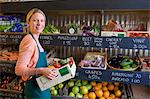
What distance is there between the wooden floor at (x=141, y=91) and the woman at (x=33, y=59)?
138 cm

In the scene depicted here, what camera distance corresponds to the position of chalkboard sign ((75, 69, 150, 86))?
6.42 ft

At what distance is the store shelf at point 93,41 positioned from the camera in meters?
1.96

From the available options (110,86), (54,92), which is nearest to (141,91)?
(110,86)

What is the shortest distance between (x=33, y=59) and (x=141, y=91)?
1593 mm

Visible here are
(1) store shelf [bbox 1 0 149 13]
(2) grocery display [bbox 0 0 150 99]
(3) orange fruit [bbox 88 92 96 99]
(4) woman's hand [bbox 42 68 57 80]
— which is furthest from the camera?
(3) orange fruit [bbox 88 92 96 99]

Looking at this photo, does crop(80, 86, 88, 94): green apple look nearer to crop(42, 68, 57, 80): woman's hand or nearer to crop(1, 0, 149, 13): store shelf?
crop(1, 0, 149, 13): store shelf

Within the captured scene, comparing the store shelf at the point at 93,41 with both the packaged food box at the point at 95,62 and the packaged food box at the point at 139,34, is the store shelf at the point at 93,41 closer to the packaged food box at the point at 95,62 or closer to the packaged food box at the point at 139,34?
the packaged food box at the point at 139,34

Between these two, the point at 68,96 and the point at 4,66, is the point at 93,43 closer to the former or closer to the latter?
the point at 68,96

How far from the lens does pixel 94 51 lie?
8.43 ft

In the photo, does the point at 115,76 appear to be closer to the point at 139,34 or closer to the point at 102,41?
the point at 102,41

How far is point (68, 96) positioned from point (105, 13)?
1.02 meters

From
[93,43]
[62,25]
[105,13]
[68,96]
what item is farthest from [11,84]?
[105,13]

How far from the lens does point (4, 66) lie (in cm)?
240

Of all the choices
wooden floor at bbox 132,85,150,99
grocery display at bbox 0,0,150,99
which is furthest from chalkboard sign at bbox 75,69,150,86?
wooden floor at bbox 132,85,150,99
